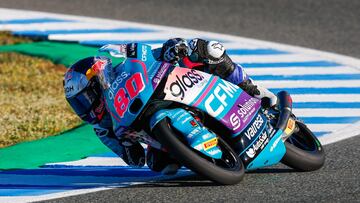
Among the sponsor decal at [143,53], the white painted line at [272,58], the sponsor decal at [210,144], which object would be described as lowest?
the white painted line at [272,58]

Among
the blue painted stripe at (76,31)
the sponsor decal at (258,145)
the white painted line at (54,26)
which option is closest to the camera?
the sponsor decal at (258,145)

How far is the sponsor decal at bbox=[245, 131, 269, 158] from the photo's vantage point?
309 inches

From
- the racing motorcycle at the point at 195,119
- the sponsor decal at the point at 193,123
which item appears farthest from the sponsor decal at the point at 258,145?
the sponsor decal at the point at 193,123

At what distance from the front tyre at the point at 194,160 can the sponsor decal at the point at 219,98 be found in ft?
1.22

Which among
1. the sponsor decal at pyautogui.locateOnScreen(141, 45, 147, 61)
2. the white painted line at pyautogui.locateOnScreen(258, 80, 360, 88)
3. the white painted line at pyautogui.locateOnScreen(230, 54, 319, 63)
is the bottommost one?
the white painted line at pyautogui.locateOnScreen(230, 54, 319, 63)

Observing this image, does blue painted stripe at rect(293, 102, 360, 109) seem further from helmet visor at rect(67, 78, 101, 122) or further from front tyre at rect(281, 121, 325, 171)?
helmet visor at rect(67, 78, 101, 122)

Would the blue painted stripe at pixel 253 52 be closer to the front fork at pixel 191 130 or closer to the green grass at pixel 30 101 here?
the green grass at pixel 30 101

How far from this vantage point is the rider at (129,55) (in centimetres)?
769

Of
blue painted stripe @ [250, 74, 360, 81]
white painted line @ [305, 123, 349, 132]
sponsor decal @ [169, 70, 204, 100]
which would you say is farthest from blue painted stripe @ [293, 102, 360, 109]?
sponsor decal @ [169, 70, 204, 100]

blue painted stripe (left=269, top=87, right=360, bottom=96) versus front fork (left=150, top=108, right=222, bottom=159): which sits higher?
front fork (left=150, top=108, right=222, bottom=159)

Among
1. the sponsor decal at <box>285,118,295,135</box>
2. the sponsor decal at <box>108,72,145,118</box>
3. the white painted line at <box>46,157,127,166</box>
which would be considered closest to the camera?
the sponsor decal at <box>108,72,145,118</box>

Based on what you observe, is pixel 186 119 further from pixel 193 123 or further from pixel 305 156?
pixel 305 156

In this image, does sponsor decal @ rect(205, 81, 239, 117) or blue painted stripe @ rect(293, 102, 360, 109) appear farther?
blue painted stripe @ rect(293, 102, 360, 109)

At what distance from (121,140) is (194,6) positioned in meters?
8.67
